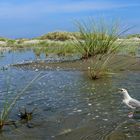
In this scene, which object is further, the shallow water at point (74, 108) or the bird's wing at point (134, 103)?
the bird's wing at point (134, 103)

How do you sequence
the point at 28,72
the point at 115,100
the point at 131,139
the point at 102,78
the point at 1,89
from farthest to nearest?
the point at 28,72 < the point at 102,78 < the point at 1,89 < the point at 115,100 < the point at 131,139

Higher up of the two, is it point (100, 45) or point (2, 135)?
point (100, 45)

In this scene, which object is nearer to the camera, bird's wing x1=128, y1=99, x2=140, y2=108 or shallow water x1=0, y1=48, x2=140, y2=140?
shallow water x1=0, y1=48, x2=140, y2=140

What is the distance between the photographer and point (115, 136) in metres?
8.95

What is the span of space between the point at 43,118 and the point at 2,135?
158cm

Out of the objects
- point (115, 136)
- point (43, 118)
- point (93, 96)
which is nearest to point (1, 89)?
point (93, 96)

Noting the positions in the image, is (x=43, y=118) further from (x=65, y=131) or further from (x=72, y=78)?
(x=72, y=78)

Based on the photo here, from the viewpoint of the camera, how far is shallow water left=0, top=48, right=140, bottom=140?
9.29 m

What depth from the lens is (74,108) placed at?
37.8 ft

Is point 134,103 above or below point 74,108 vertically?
above

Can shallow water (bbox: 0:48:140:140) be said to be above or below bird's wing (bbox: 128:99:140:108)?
below

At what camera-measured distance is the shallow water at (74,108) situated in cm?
929

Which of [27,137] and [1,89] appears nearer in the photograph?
[27,137]

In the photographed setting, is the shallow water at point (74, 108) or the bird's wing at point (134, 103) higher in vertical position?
the bird's wing at point (134, 103)
